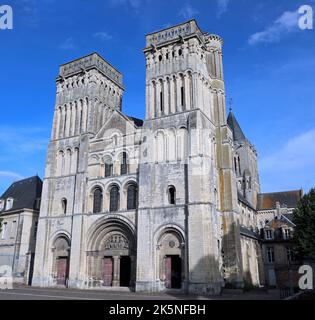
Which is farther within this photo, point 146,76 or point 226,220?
point 146,76

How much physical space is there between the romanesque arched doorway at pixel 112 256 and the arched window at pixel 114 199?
3.82ft

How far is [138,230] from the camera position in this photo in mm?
26734

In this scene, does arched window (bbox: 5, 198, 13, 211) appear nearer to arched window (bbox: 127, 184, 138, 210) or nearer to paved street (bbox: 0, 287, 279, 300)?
arched window (bbox: 127, 184, 138, 210)

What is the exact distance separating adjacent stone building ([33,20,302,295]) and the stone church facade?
0.28 feet

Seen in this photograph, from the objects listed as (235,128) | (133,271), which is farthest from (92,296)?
(235,128)

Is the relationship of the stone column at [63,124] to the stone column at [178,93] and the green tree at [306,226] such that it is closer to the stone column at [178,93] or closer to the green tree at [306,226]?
the stone column at [178,93]

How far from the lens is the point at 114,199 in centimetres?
2989

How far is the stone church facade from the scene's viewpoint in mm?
25656

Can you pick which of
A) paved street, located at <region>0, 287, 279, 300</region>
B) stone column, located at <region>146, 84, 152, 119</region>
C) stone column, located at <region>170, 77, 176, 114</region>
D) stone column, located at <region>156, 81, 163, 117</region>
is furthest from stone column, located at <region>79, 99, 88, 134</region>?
paved street, located at <region>0, 287, 279, 300</region>

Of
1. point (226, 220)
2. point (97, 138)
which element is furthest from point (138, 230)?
point (97, 138)

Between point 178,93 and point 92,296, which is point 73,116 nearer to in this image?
point 178,93

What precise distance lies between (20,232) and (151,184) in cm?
1828
